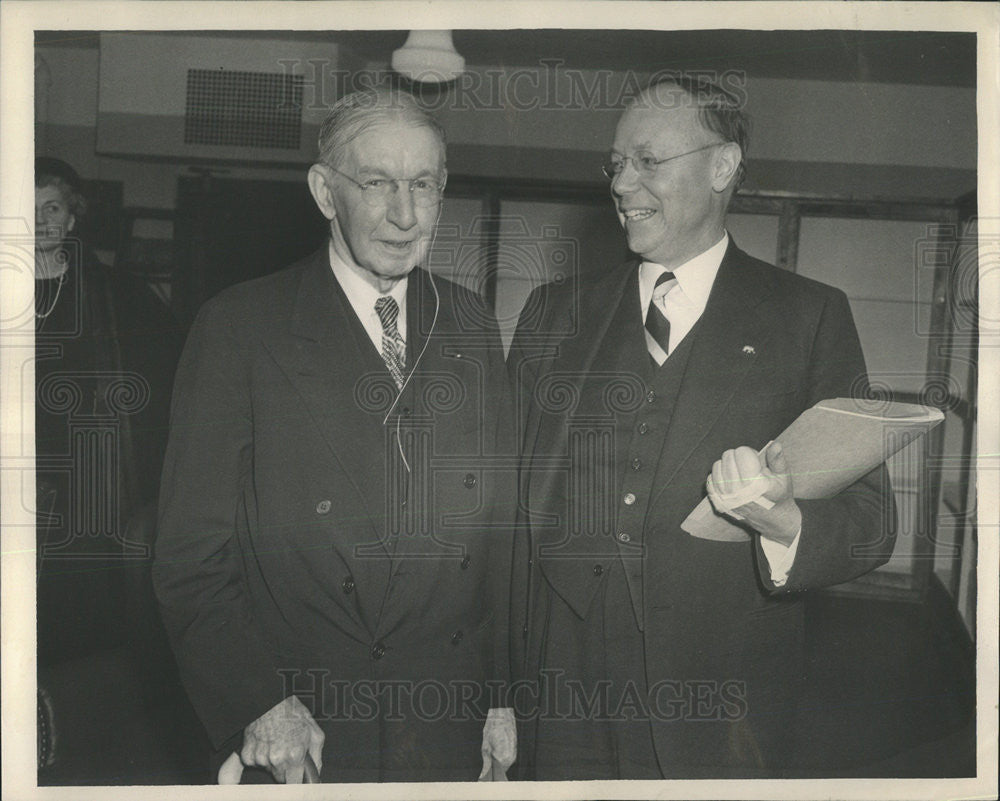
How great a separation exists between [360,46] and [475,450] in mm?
682

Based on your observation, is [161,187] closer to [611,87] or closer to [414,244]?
[414,244]

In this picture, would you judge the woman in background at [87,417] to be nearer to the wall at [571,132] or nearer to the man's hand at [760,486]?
the wall at [571,132]

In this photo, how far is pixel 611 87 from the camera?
156 cm

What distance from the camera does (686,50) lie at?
1.58 metres

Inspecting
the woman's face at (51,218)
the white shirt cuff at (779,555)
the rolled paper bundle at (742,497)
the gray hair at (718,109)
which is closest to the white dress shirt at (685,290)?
the gray hair at (718,109)

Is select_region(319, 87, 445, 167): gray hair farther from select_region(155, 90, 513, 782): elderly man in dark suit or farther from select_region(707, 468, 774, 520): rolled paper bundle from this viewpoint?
select_region(707, 468, 774, 520): rolled paper bundle

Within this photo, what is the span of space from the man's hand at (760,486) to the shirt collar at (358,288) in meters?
0.58

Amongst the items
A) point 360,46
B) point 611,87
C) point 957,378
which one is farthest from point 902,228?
point 360,46

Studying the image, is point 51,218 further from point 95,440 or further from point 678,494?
point 678,494

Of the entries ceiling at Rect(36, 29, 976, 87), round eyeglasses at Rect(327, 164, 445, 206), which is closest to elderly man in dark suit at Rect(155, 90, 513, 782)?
round eyeglasses at Rect(327, 164, 445, 206)

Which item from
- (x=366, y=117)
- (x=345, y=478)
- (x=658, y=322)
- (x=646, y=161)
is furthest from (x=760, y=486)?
(x=366, y=117)

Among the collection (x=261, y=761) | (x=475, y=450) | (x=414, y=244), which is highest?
(x=414, y=244)

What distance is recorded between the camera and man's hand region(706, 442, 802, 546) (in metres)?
1.51

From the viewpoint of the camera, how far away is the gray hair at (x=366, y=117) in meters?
1.53
